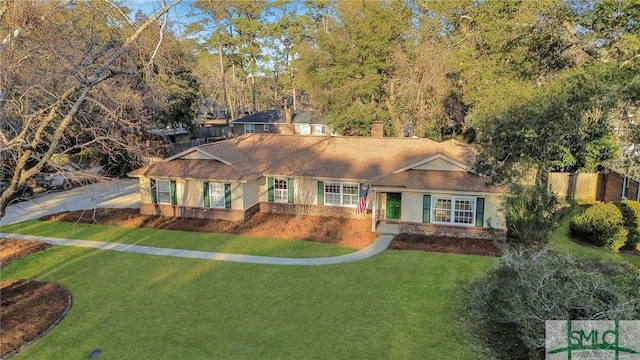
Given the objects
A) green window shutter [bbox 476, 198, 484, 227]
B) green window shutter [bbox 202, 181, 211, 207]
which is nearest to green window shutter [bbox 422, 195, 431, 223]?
green window shutter [bbox 476, 198, 484, 227]

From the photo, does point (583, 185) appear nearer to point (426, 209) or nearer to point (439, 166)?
point (439, 166)

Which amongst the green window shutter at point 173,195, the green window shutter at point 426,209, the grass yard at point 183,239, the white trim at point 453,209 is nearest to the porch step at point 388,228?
the green window shutter at point 426,209

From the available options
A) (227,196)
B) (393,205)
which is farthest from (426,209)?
(227,196)

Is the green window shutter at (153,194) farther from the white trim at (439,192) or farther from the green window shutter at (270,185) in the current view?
the white trim at (439,192)

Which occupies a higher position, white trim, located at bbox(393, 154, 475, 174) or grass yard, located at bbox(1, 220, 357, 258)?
white trim, located at bbox(393, 154, 475, 174)

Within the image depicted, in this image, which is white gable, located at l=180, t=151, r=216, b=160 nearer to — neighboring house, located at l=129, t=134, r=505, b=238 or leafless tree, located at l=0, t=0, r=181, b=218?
neighboring house, located at l=129, t=134, r=505, b=238

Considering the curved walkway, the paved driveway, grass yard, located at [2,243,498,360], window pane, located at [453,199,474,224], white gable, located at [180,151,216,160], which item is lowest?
grass yard, located at [2,243,498,360]

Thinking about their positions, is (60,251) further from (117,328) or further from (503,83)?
(503,83)
